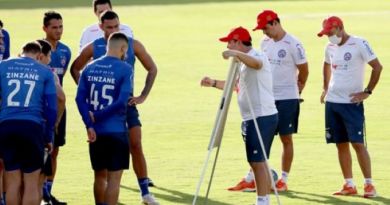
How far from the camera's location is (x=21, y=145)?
11.9m

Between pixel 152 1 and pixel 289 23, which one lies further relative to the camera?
pixel 152 1

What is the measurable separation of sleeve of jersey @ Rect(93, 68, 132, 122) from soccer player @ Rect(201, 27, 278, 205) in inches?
42.8

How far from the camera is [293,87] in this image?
14.9 meters

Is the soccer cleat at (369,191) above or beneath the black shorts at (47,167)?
beneath

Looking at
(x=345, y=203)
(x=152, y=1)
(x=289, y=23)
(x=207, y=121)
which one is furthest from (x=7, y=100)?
(x=152, y=1)

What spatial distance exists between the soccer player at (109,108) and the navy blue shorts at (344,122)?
10.5 ft

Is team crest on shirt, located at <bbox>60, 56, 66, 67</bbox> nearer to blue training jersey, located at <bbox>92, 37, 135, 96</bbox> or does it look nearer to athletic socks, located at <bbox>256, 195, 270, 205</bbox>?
blue training jersey, located at <bbox>92, 37, 135, 96</bbox>

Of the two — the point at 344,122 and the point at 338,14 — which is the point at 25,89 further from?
the point at 338,14

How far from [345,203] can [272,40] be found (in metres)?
2.35

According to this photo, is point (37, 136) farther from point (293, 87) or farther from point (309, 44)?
point (309, 44)

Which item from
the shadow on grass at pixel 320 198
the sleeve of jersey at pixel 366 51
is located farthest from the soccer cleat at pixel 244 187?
the sleeve of jersey at pixel 366 51

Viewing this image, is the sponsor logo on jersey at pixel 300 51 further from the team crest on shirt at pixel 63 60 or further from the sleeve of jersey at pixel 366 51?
the team crest on shirt at pixel 63 60

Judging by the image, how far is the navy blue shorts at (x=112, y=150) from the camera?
40.3 ft

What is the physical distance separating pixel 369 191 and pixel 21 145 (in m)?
4.43
